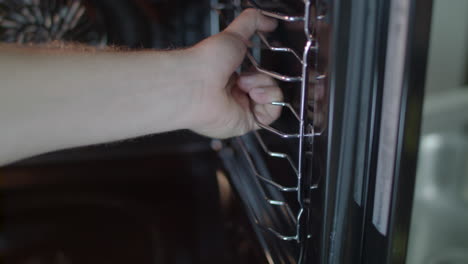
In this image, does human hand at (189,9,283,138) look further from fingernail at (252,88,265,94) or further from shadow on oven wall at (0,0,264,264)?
shadow on oven wall at (0,0,264,264)

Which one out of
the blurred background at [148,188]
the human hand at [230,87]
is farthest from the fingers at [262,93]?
the blurred background at [148,188]

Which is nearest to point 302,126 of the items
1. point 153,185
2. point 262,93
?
point 262,93

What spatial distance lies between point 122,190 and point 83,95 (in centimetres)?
52

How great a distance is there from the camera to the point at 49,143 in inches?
23.0

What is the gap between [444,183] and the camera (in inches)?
31.0

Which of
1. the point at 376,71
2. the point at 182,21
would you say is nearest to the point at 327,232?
the point at 376,71

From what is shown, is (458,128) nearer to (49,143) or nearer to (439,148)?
(439,148)

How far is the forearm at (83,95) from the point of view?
21.1 inches

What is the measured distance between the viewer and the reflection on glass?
2.10ft

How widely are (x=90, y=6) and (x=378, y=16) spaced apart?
70cm

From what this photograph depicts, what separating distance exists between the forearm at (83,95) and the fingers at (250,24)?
0.08 metres

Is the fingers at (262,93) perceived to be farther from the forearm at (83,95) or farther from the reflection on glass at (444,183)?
the reflection on glass at (444,183)

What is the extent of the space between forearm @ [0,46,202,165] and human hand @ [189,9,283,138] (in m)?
0.02

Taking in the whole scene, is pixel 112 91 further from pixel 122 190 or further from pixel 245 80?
pixel 122 190
